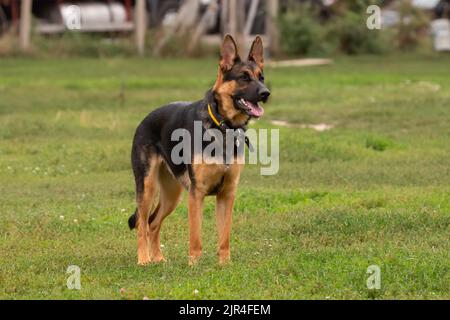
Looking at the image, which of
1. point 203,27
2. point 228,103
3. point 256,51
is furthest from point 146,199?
point 203,27

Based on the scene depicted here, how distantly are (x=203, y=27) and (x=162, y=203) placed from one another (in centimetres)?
2736

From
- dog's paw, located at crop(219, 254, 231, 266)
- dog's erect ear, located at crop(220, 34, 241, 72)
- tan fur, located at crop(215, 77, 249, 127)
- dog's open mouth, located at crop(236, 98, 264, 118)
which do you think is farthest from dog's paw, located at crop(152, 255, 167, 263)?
dog's erect ear, located at crop(220, 34, 241, 72)

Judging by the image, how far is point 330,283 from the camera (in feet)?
31.2

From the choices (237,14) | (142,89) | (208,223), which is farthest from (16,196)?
(237,14)

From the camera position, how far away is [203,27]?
38469mm

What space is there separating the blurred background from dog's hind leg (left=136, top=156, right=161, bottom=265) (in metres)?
25.0

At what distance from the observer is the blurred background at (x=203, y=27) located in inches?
1451

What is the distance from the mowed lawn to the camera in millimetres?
9703

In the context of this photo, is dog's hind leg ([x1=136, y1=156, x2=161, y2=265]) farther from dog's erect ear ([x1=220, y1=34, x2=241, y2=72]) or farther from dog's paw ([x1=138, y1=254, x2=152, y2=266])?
dog's erect ear ([x1=220, y1=34, x2=241, y2=72])

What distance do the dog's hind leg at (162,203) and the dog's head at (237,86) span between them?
3.59 feet

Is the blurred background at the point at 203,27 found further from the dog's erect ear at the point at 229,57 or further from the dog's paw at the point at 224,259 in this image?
the dog's paw at the point at 224,259

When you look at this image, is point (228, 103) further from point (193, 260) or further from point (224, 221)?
point (193, 260)

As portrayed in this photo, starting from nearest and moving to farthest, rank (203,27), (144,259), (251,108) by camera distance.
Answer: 1. (251,108)
2. (144,259)
3. (203,27)
